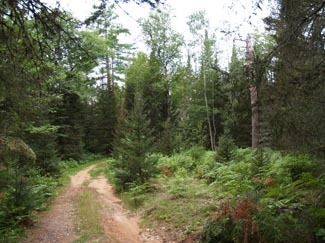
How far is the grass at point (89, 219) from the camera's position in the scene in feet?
26.7

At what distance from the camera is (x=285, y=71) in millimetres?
6980

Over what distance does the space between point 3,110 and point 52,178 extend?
8.15 m

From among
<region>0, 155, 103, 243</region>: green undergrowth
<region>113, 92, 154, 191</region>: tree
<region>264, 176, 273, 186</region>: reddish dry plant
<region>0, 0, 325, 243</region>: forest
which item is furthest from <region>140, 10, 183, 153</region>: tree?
<region>264, 176, 273, 186</region>: reddish dry plant

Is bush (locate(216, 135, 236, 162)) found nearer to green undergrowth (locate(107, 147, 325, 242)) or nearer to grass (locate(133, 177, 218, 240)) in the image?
green undergrowth (locate(107, 147, 325, 242))

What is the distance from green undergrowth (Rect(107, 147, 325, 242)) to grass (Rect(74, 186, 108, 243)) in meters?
1.35

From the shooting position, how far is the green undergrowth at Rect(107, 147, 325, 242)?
5594 mm

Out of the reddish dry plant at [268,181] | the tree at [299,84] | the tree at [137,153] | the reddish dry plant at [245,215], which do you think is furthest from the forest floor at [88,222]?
the tree at [299,84]

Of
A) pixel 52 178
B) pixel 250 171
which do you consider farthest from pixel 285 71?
pixel 52 178

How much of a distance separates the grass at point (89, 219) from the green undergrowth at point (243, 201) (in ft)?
4.43

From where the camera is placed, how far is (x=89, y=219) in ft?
32.8

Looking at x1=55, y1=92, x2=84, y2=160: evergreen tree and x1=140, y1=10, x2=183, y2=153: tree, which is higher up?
x1=140, y1=10, x2=183, y2=153: tree

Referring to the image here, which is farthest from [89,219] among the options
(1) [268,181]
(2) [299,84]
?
(2) [299,84]

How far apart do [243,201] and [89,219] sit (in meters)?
5.39

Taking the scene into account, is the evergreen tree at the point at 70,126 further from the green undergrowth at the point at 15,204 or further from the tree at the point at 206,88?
the green undergrowth at the point at 15,204
